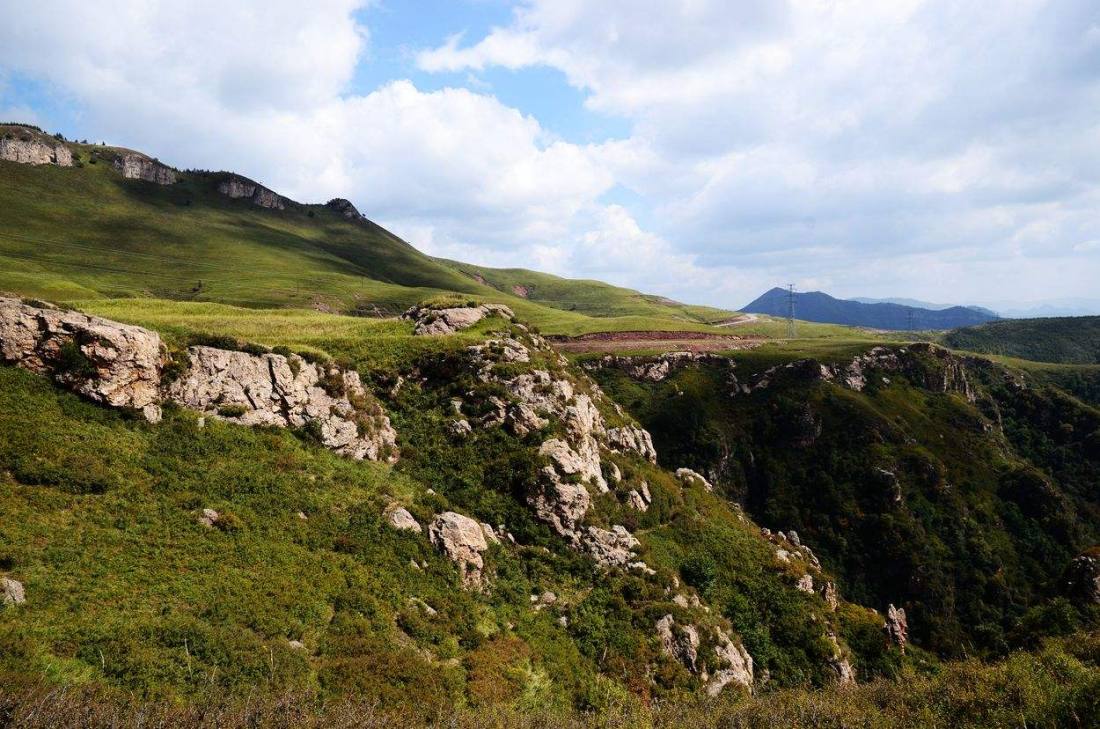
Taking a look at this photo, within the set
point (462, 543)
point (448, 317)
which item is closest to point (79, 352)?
point (462, 543)

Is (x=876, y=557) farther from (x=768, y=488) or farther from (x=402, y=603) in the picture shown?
(x=402, y=603)

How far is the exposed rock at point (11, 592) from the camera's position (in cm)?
Result: 1670

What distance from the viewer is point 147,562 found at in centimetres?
2106

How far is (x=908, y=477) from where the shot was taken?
8425 cm

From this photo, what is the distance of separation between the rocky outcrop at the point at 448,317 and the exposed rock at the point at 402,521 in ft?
94.1

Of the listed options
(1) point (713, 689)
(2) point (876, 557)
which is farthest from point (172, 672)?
(2) point (876, 557)

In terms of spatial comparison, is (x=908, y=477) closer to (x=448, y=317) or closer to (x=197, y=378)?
(x=448, y=317)

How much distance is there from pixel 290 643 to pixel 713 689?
26220 mm

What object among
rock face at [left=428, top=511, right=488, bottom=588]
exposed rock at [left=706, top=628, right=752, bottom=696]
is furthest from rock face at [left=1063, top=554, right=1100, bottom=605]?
rock face at [left=428, top=511, right=488, bottom=588]

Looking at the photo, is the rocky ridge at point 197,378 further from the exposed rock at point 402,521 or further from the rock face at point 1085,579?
the rock face at point 1085,579

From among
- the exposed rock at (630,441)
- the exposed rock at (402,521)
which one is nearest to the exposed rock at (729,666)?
the exposed rock at (402,521)

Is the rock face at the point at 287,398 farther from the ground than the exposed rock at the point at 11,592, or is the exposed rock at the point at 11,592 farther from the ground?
the rock face at the point at 287,398

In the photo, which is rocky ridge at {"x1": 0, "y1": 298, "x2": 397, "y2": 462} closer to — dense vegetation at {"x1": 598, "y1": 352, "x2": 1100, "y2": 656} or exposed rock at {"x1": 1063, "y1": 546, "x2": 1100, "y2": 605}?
dense vegetation at {"x1": 598, "y1": 352, "x2": 1100, "y2": 656}

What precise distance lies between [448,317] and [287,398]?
1037 inches
